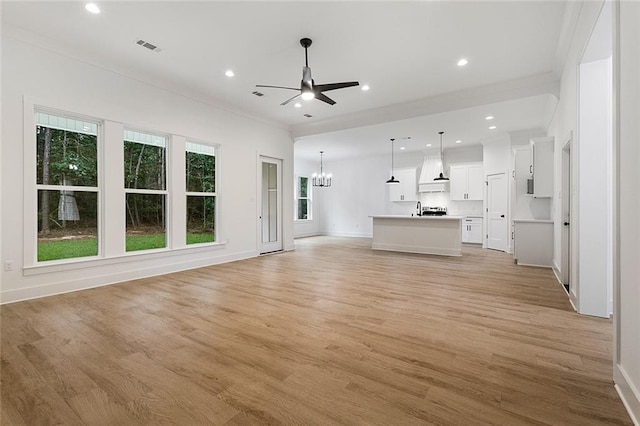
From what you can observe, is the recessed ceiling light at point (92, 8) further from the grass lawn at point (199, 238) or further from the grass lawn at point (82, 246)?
the grass lawn at point (199, 238)

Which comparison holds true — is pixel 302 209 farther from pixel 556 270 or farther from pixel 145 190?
pixel 556 270

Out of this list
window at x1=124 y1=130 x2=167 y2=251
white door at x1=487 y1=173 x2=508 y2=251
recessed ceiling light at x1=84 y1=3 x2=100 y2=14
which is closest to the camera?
recessed ceiling light at x1=84 y1=3 x2=100 y2=14

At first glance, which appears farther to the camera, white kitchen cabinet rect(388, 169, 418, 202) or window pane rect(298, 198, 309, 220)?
window pane rect(298, 198, 309, 220)

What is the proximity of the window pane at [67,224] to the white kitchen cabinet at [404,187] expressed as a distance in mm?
8929

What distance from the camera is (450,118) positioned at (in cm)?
636

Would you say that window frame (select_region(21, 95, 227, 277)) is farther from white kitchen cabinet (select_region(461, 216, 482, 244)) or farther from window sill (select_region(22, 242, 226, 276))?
white kitchen cabinet (select_region(461, 216, 482, 244))

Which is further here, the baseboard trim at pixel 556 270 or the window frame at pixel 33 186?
the baseboard trim at pixel 556 270

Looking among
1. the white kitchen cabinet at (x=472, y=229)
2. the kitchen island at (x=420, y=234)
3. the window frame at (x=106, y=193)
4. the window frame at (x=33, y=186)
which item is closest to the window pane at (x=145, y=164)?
the window frame at (x=106, y=193)

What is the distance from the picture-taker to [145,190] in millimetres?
4879

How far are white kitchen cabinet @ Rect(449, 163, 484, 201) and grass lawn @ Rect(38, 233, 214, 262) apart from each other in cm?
843

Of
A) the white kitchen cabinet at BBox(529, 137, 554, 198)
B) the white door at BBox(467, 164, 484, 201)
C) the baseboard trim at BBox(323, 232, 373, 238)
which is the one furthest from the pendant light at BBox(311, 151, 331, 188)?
the white kitchen cabinet at BBox(529, 137, 554, 198)

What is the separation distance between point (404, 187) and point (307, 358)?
30.0ft

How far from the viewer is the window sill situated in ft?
12.1

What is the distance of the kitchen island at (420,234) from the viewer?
6766mm
